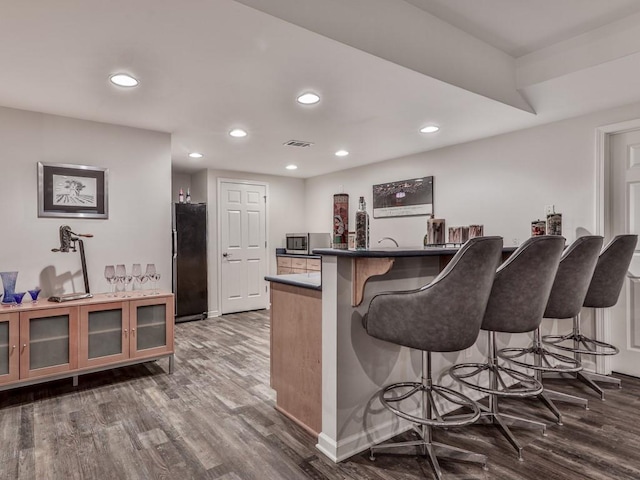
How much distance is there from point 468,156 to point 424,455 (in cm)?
322

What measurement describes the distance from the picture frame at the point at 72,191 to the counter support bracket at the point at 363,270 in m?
2.64

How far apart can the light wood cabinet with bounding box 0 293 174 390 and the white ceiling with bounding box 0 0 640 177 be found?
159 cm

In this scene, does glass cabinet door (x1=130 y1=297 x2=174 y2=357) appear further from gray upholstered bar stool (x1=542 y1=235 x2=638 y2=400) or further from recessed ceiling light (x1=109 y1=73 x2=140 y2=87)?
gray upholstered bar stool (x1=542 y1=235 x2=638 y2=400)

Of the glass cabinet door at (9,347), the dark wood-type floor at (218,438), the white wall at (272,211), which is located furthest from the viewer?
the white wall at (272,211)

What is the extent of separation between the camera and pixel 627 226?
10.2ft

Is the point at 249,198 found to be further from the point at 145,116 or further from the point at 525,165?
the point at 525,165

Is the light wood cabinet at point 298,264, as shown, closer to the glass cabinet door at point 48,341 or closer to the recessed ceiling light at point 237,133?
the recessed ceiling light at point 237,133

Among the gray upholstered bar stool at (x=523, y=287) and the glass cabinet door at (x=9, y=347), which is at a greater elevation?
the gray upholstered bar stool at (x=523, y=287)

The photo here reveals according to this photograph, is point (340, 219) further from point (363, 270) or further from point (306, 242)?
point (306, 242)

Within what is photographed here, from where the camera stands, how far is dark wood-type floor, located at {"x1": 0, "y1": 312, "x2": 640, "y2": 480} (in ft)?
5.97

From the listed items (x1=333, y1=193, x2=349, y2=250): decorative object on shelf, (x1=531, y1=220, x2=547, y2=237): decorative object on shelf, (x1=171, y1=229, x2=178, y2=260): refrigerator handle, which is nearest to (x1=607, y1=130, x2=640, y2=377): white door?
(x1=531, y1=220, x2=547, y2=237): decorative object on shelf

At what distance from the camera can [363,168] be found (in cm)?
550

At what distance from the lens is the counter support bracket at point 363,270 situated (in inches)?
72.4

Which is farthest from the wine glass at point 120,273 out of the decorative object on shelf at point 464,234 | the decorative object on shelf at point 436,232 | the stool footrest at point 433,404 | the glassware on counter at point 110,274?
the decorative object on shelf at point 464,234
